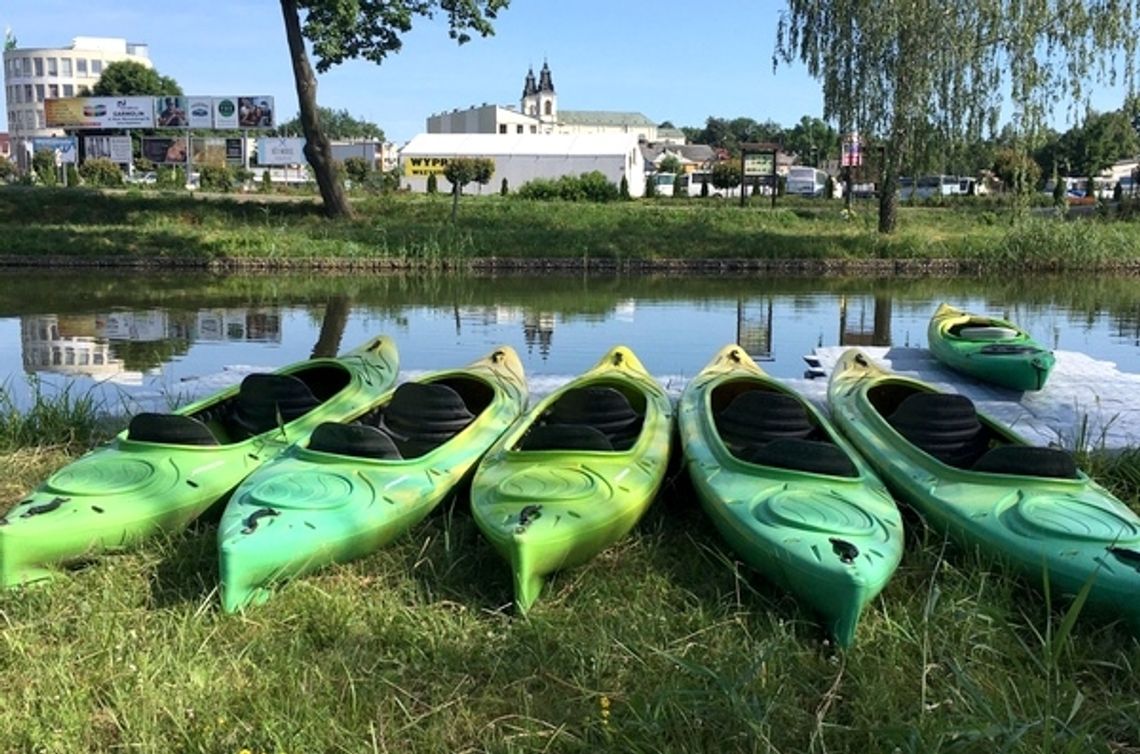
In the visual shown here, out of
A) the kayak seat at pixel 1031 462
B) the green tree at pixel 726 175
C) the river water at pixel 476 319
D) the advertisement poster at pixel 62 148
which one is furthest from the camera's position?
the advertisement poster at pixel 62 148

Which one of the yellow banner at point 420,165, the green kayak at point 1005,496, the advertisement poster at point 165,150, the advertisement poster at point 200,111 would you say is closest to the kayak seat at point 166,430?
the green kayak at point 1005,496

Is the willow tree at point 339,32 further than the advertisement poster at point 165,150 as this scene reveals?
No

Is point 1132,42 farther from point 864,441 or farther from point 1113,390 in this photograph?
point 864,441

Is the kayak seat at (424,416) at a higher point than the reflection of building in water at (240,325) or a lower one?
higher

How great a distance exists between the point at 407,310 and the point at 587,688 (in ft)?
31.9

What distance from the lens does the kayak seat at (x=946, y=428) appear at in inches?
151

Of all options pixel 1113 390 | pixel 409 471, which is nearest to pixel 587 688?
pixel 409 471

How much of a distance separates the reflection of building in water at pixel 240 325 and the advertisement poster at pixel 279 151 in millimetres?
21618

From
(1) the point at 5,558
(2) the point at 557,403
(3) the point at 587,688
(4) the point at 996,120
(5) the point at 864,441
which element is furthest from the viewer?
→ (4) the point at 996,120

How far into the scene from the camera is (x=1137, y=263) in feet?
53.8

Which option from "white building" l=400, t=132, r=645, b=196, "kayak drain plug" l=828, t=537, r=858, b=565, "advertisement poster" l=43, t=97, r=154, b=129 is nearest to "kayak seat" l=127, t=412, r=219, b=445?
"kayak drain plug" l=828, t=537, r=858, b=565

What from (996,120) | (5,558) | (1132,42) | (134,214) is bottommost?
(5,558)

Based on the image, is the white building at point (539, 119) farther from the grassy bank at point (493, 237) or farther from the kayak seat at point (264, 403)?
the kayak seat at point (264, 403)

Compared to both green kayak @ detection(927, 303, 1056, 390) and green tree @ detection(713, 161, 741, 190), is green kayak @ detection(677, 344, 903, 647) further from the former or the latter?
green tree @ detection(713, 161, 741, 190)
